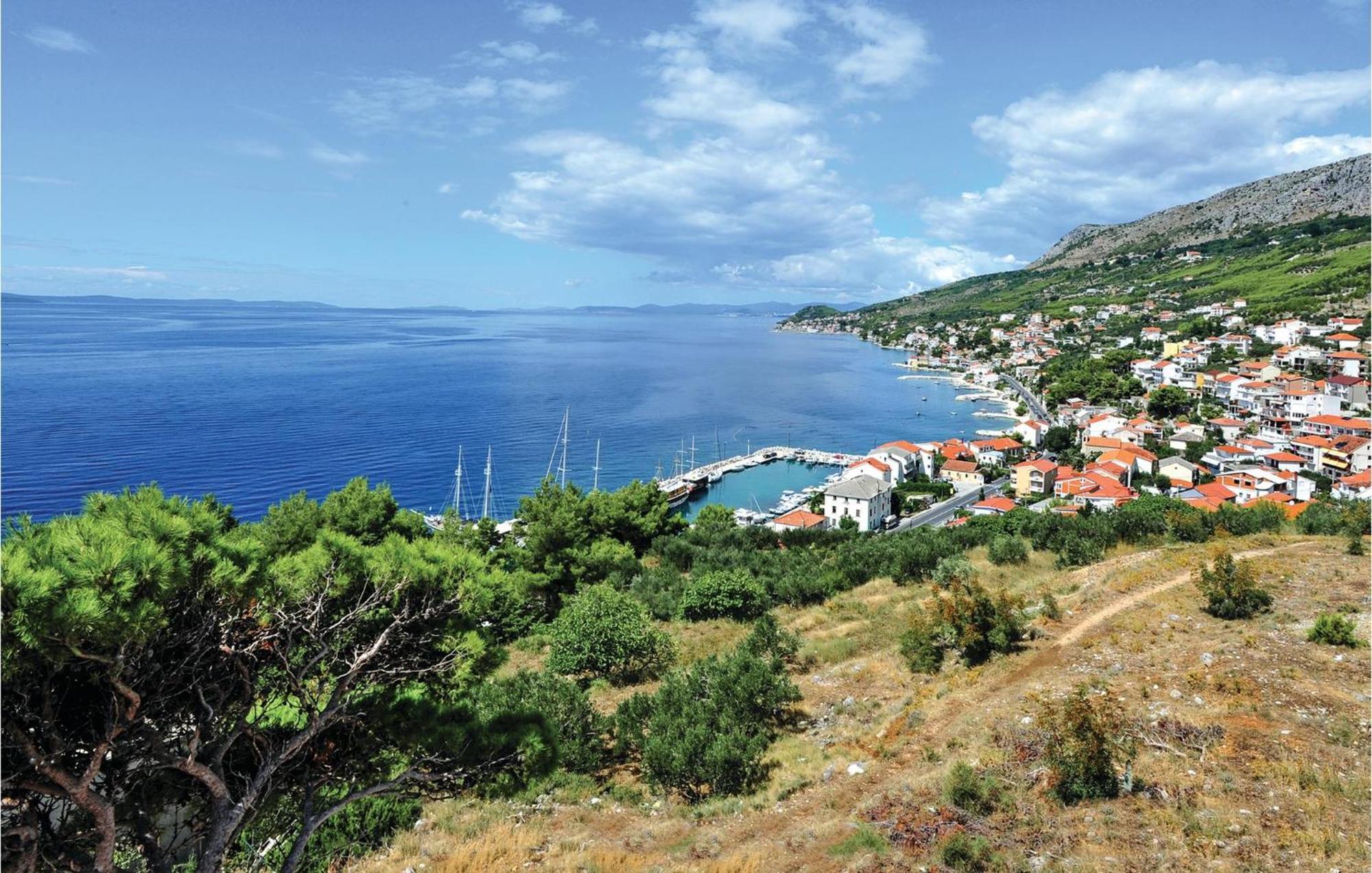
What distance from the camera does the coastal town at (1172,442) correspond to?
41406mm

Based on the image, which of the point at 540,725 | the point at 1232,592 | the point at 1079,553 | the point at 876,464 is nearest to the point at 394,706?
the point at 540,725

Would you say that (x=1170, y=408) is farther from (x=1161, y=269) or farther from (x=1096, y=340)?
(x=1161, y=269)

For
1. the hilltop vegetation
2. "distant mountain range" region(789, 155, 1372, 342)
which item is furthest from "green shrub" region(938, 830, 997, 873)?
"distant mountain range" region(789, 155, 1372, 342)

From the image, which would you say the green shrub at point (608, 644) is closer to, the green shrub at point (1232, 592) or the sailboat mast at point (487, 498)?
the green shrub at point (1232, 592)

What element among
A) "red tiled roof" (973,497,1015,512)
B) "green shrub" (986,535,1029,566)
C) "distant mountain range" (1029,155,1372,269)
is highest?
"distant mountain range" (1029,155,1372,269)

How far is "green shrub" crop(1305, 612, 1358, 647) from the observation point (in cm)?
987

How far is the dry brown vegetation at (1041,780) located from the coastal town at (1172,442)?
1853 cm

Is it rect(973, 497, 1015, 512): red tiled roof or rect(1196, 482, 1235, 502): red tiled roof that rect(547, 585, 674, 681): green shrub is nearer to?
rect(973, 497, 1015, 512): red tiled roof

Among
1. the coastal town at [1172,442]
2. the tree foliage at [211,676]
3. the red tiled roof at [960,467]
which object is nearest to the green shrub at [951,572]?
the tree foliage at [211,676]

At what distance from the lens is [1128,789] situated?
Answer: 7.06 meters

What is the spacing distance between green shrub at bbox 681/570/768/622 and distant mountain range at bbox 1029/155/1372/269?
16644cm

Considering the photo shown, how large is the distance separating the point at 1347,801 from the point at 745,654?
713 centimetres

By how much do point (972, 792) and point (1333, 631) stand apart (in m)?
6.92

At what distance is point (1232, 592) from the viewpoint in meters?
11.6
